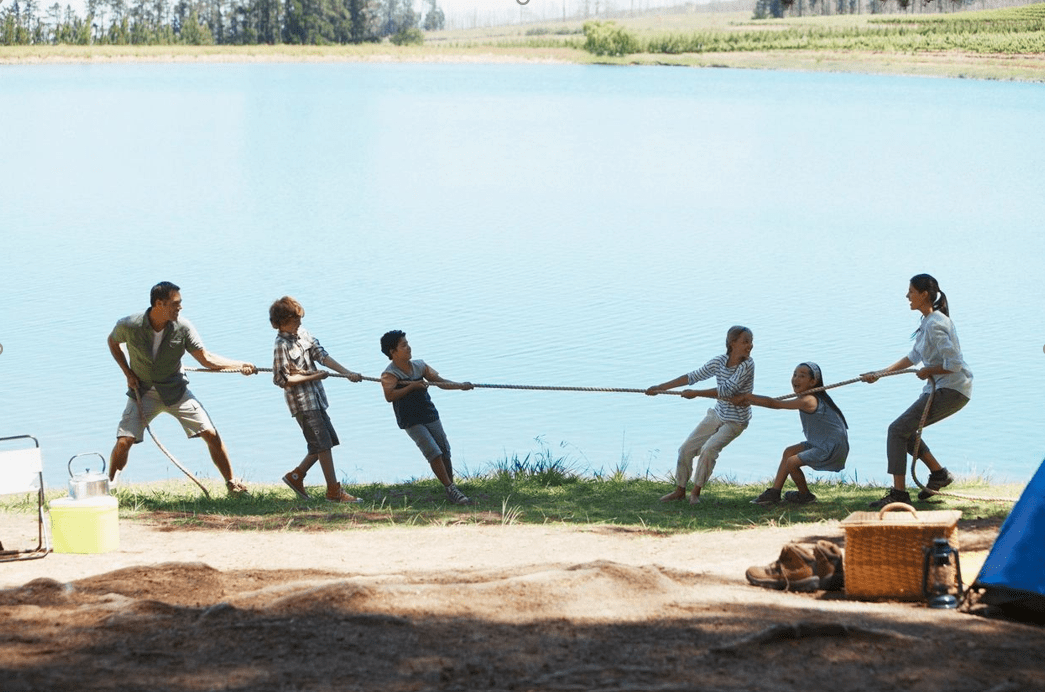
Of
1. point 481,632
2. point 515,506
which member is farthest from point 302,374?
point 481,632

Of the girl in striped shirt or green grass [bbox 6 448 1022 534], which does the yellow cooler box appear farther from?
the girl in striped shirt

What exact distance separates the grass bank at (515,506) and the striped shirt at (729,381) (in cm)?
66

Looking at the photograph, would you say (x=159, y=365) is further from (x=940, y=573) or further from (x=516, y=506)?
Result: (x=940, y=573)

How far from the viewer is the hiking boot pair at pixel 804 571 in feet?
22.7

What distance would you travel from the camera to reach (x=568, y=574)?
260 inches

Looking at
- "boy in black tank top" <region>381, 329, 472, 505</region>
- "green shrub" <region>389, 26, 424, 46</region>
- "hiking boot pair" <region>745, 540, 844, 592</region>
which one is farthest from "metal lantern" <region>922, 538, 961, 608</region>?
"green shrub" <region>389, 26, 424, 46</region>

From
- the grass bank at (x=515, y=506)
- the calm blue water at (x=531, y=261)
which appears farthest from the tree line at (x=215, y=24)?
the grass bank at (x=515, y=506)

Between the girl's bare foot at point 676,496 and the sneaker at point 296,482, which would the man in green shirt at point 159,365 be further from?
the girl's bare foot at point 676,496

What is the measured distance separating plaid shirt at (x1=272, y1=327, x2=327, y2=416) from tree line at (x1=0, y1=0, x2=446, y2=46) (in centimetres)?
10197

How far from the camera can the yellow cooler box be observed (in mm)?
8125

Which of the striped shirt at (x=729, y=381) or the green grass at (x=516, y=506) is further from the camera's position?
the striped shirt at (x=729, y=381)

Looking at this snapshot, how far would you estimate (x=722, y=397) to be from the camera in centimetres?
943

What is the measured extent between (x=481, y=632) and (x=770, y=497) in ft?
13.7

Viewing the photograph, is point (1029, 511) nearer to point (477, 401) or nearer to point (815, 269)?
point (477, 401)
